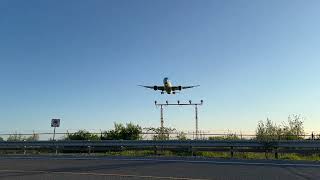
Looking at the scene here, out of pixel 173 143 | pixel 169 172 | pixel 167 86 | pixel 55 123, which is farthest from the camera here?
pixel 167 86

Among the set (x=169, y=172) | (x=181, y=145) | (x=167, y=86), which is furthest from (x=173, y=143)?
(x=167, y=86)

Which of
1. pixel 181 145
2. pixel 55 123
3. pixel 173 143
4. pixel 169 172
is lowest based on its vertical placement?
pixel 169 172

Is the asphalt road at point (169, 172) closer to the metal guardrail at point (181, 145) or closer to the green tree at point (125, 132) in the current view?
the metal guardrail at point (181, 145)

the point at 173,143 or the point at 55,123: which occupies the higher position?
the point at 55,123

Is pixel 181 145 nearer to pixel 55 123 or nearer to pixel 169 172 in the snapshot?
pixel 55 123

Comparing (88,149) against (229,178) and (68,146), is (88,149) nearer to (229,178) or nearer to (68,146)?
(68,146)

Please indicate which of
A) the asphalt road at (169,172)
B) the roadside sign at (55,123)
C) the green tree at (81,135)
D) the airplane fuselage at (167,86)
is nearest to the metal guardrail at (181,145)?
the roadside sign at (55,123)

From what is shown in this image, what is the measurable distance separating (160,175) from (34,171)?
13.6ft

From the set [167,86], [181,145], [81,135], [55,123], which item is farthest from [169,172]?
[167,86]

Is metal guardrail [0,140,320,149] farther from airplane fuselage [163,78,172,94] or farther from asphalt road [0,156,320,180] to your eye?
airplane fuselage [163,78,172,94]

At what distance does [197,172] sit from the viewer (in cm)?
1465

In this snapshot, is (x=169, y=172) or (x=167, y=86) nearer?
(x=169, y=172)

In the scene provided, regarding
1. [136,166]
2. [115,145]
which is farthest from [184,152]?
[136,166]

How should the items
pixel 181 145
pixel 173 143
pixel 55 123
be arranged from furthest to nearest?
pixel 55 123
pixel 173 143
pixel 181 145
